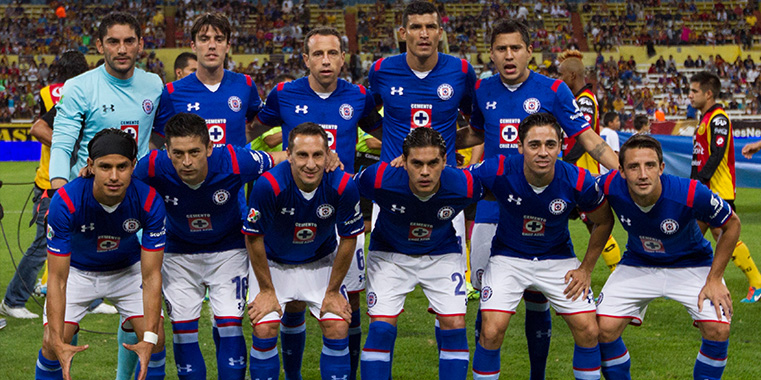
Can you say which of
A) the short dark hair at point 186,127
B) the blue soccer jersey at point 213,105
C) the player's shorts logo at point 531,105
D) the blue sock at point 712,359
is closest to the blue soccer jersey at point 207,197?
the short dark hair at point 186,127

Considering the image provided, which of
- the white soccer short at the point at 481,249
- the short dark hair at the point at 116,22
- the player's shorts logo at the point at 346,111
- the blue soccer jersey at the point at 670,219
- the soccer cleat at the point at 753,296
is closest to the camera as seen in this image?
the blue soccer jersey at the point at 670,219

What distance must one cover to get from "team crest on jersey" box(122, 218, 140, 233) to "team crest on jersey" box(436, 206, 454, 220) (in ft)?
5.84

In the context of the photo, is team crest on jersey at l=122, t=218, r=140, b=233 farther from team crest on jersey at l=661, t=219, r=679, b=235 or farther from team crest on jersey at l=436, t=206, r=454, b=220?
team crest on jersey at l=661, t=219, r=679, b=235

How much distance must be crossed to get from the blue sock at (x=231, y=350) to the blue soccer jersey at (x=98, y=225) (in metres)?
0.65

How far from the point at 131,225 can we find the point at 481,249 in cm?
225

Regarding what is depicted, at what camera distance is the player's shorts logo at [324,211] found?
4.71 meters

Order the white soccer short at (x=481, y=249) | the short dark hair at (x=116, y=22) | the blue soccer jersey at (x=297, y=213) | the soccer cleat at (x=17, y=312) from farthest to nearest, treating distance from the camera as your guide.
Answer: the soccer cleat at (x=17, y=312) → the white soccer short at (x=481, y=249) → the short dark hair at (x=116, y=22) → the blue soccer jersey at (x=297, y=213)

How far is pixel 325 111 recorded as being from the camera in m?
5.34

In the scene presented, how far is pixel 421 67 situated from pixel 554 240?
1488 mm

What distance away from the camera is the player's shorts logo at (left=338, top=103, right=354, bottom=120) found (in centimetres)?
535

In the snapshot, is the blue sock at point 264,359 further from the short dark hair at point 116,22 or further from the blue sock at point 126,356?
the short dark hair at point 116,22

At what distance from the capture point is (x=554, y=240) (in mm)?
4898

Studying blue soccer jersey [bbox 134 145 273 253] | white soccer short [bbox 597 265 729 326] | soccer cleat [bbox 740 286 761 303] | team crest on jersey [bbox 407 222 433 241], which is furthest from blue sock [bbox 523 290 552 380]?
soccer cleat [bbox 740 286 761 303]

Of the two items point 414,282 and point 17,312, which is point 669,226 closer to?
point 414,282
